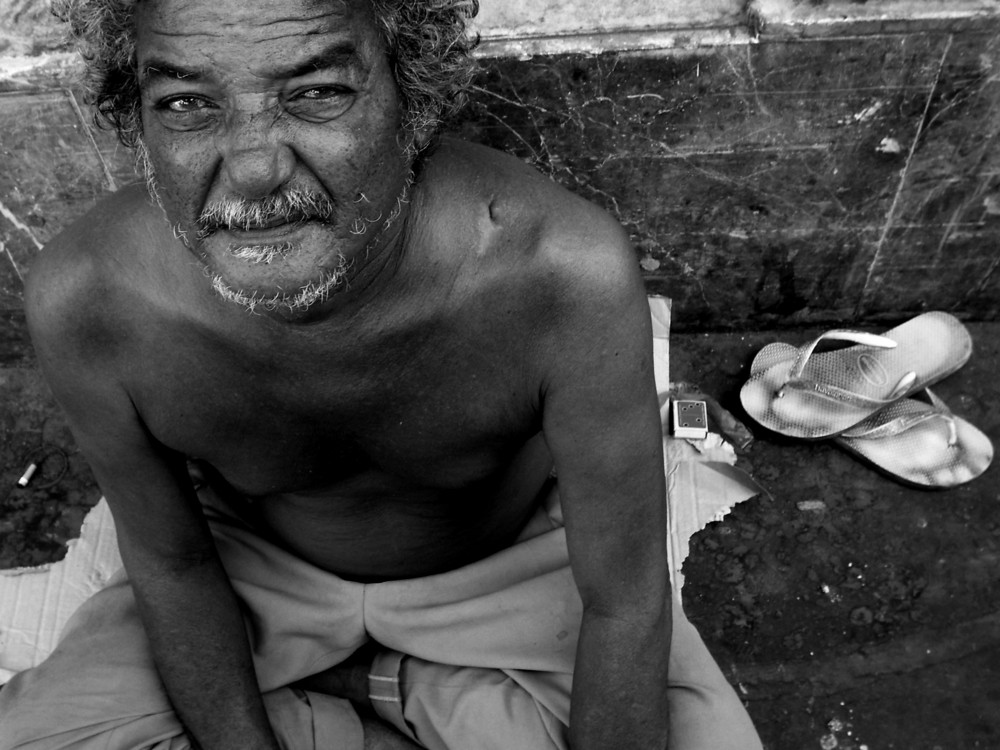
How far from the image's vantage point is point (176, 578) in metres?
2.03

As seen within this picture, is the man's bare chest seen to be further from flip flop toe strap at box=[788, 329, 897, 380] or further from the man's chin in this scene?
flip flop toe strap at box=[788, 329, 897, 380]

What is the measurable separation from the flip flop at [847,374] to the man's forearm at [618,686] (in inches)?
53.4

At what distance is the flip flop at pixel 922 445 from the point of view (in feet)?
10.0

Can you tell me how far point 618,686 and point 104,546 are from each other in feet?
5.20

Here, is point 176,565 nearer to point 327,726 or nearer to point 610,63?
point 327,726

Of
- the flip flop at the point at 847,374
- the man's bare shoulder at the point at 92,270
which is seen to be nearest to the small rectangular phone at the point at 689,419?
the flip flop at the point at 847,374

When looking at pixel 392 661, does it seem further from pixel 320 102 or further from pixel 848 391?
pixel 848 391

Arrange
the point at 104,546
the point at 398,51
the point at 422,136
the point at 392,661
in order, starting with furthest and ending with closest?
the point at 104,546, the point at 392,661, the point at 422,136, the point at 398,51

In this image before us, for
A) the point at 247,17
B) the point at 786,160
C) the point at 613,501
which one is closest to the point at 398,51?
the point at 247,17

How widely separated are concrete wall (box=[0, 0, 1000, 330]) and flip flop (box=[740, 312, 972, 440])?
0.16m

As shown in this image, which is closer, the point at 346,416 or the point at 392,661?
the point at 346,416

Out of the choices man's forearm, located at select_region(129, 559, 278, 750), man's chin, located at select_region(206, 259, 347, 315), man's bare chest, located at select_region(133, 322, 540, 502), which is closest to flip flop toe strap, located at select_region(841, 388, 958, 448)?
man's bare chest, located at select_region(133, 322, 540, 502)

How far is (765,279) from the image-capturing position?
3.16 m

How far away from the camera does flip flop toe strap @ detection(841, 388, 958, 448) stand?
3.12 metres
